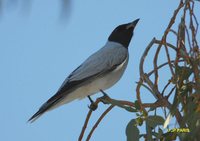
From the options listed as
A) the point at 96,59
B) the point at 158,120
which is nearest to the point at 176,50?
the point at 158,120

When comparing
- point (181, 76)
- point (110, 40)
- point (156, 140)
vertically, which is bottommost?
point (156, 140)

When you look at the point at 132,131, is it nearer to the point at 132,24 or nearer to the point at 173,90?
the point at 173,90

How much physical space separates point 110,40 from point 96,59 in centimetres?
76

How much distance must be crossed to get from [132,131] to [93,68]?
1.79 m

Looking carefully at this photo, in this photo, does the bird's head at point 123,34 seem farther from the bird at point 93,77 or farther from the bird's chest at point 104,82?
the bird's chest at point 104,82

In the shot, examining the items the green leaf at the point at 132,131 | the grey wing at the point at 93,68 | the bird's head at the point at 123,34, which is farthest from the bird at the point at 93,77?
the green leaf at the point at 132,131

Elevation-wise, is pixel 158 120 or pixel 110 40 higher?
pixel 110 40

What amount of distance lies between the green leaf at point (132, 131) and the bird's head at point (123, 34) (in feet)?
7.91

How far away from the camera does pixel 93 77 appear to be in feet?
11.6

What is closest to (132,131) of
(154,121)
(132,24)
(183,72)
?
(154,121)

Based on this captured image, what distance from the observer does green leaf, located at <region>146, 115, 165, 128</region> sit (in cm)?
181

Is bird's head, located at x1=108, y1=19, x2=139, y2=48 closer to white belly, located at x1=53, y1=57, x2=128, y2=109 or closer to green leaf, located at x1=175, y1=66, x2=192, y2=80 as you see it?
white belly, located at x1=53, y1=57, x2=128, y2=109

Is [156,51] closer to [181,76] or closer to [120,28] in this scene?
[181,76]

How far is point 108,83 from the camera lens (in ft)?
11.7
